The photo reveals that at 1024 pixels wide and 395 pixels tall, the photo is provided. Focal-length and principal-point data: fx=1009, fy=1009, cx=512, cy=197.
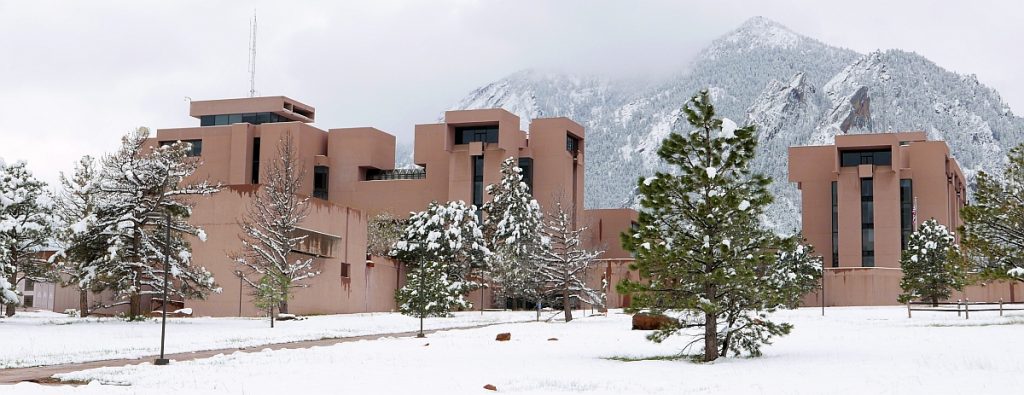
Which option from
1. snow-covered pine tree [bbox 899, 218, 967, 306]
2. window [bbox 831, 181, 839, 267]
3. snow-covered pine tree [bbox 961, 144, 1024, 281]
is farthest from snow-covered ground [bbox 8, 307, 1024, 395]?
window [bbox 831, 181, 839, 267]

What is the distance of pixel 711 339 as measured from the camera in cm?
2572

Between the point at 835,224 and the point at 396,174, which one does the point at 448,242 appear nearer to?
the point at 396,174

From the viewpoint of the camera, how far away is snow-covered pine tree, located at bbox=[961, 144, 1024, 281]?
43.2 metres

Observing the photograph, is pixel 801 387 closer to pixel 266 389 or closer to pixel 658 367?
pixel 658 367

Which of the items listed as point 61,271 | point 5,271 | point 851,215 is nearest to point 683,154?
point 5,271

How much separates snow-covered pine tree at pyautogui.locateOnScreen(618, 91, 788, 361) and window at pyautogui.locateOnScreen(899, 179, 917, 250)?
8048 centimetres

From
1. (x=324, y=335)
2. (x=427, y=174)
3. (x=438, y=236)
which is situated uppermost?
(x=427, y=174)

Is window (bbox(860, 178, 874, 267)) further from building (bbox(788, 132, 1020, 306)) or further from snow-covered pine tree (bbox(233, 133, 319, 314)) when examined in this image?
snow-covered pine tree (bbox(233, 133, 319, 314))

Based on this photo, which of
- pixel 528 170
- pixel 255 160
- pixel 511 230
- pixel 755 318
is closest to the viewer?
pixel 755 318

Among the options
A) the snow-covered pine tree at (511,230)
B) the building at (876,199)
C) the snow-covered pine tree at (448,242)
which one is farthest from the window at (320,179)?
the building at (876,199)

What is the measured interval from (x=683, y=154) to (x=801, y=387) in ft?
30.2

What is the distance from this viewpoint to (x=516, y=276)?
61.8m

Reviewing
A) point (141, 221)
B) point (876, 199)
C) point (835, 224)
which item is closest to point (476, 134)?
point (835, 224)

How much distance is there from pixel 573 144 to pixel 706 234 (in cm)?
7821
